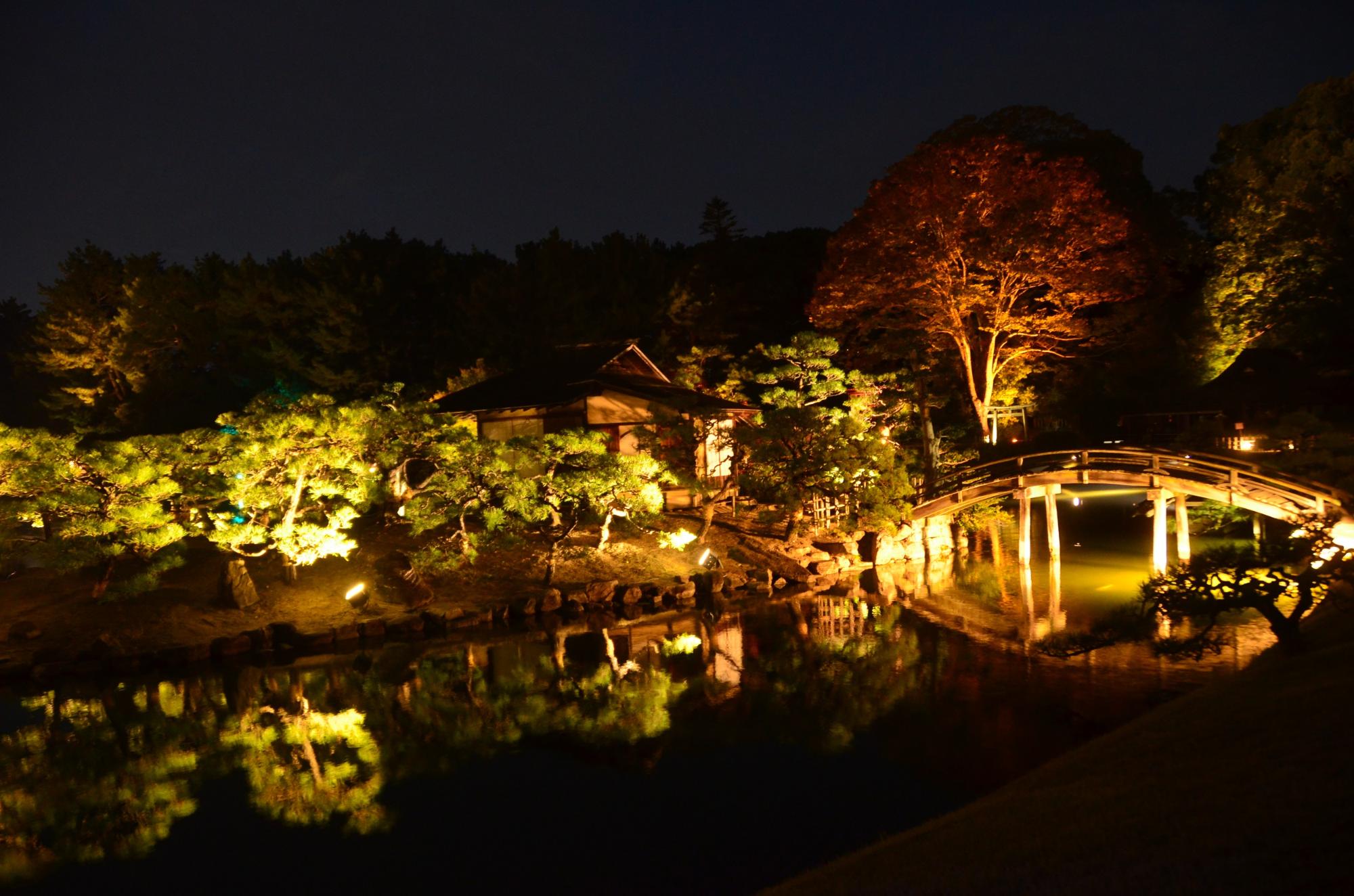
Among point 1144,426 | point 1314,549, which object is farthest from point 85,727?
point 1144,426

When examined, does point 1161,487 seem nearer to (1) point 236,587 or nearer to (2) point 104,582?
(1) point 236,587

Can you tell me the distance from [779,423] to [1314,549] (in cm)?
1373

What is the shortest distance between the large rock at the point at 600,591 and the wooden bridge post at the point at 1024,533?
35.9 ft

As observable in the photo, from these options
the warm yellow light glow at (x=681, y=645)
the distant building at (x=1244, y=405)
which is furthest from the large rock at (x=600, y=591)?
the distant building at (x=1244, y=405)

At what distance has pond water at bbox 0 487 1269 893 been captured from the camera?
32.6 ft

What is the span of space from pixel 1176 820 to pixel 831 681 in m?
9.76

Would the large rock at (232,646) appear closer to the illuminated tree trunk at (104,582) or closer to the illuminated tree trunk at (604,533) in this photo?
the illuminated tree trunk at (104,582)

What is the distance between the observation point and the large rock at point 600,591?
21.5 meters

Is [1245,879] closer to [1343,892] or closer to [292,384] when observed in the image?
[1343,892]

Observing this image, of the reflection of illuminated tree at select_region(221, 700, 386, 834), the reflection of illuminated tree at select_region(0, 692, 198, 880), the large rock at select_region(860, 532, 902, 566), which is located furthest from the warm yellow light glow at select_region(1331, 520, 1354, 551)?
the reflection of illuminated tree at select_region(0, 692, 198, 880)

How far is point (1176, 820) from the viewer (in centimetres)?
605

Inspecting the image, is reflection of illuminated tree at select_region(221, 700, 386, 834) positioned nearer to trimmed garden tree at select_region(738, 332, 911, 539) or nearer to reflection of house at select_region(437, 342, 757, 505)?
reflection of house at select_region(437, 342, 757, 505)

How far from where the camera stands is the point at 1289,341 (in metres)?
24.1

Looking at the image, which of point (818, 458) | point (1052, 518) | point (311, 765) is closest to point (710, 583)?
point (818, 458)
